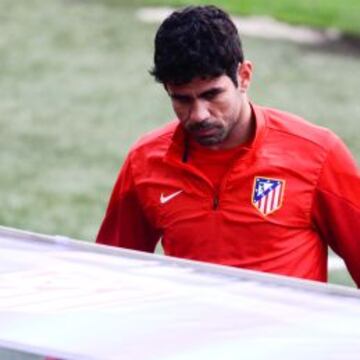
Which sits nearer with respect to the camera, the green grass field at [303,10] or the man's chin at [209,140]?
the man's chin at [209,140]

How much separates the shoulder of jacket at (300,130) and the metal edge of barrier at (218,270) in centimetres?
95

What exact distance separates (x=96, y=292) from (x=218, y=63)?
113cm

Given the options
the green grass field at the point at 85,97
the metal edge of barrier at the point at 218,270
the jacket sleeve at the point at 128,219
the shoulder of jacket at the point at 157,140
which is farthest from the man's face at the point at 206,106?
the green grass field at the point at 85,97

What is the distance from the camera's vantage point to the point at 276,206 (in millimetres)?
4828

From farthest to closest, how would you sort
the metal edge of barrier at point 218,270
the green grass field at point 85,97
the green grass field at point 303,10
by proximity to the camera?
the green grass field at point 303,10
the green grass field at point 85,97
the metal edge of barrier at point 218,270

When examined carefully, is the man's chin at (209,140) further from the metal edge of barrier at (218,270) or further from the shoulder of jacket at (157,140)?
the metal edge of barrier at (218,270)

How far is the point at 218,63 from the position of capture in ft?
15.6

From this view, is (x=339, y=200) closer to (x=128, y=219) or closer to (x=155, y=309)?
(x=128, y=219)

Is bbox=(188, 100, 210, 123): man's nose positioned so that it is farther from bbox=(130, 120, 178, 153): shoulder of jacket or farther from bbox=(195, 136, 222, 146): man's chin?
bbox=(130, 120, 178, 153): shoulder of jacket

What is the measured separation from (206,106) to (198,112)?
0.03 metres

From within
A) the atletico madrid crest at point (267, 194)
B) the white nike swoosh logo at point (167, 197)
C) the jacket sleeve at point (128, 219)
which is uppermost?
the atletico madrid crest at point (267, 194)

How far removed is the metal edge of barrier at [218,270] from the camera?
3736 mm

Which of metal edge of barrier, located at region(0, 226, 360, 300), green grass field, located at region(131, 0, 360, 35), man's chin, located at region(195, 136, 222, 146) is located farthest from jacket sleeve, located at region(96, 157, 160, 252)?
green grass field, located at region(131, 0, 360, 35)

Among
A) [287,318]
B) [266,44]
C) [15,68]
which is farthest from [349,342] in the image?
[266,44]
